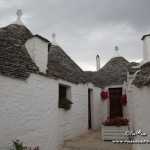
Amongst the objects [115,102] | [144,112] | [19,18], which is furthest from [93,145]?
[115,102]

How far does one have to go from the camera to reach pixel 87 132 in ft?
37.0

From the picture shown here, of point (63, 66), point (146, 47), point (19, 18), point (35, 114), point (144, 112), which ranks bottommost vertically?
point (35, 114)

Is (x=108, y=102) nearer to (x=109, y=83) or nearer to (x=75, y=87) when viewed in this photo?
(x=109, y=83)

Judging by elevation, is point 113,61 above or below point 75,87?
above

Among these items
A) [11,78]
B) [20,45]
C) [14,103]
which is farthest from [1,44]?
→ [14,103]

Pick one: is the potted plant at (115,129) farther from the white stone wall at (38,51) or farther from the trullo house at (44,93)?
the white stone wall at (38,51)

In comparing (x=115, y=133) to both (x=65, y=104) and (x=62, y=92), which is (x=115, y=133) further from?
(x=62, y=92)

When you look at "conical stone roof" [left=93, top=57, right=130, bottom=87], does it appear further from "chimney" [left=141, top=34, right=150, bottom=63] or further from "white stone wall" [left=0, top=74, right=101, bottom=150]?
"chimney" [left=141, top=34, right=150, bottom=63]

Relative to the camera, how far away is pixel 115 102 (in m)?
14.3

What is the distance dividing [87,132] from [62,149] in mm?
3227

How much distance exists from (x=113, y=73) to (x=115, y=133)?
7.13 m

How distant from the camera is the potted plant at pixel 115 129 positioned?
27.9 ft

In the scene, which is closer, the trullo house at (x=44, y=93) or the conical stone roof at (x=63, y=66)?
the trullo house at (x=44, y=93)

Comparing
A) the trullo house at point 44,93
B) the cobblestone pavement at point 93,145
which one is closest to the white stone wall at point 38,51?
the trullo house at point 44,93
